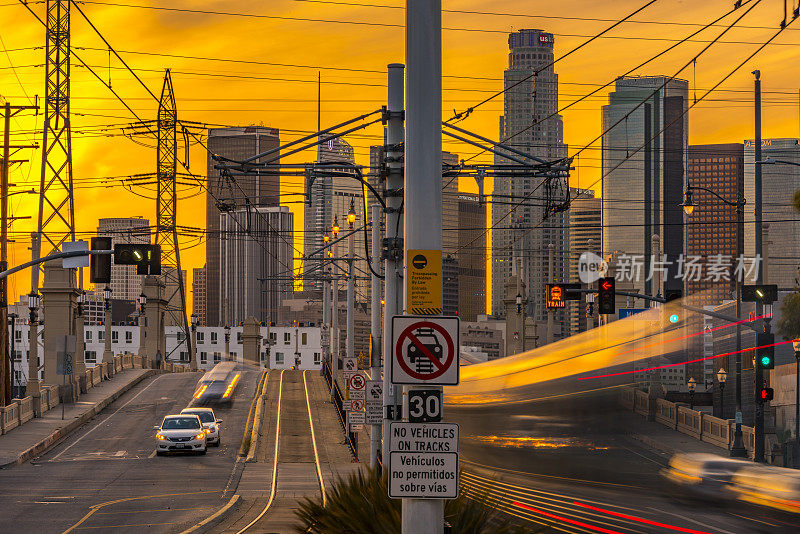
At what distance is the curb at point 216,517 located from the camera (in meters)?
25.1

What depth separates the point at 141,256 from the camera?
33875 millimetres

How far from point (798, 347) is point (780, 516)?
88.4 feet

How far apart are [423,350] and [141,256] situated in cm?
2592

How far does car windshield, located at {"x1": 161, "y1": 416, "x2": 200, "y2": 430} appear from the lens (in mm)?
44188

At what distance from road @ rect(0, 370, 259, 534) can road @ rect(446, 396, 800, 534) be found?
8.02m

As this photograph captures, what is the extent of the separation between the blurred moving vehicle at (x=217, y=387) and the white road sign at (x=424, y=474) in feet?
177

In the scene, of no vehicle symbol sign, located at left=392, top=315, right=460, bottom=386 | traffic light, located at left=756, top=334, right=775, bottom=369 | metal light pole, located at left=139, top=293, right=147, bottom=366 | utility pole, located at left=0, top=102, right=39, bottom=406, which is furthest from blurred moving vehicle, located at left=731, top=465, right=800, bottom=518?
metal light pole, located at left=139, top=293, right=147, bottom=366

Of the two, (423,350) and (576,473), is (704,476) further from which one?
(423,350)

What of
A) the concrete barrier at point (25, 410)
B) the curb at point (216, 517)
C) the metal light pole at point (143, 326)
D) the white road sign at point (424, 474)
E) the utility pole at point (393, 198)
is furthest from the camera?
the metal light pole at point (143, 326)

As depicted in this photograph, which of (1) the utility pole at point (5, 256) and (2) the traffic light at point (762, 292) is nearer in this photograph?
(2) the traffic light at point (762, 292)

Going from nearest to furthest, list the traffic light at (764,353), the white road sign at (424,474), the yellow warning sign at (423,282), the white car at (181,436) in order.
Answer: the white road sign at (424,474) < the yellow warning sign at (423,282) < the traffic light at (764,353) < the white car at (181,436)

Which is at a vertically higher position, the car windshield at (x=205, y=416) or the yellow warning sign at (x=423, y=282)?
the yellow warning sign at (x=423, y=282)

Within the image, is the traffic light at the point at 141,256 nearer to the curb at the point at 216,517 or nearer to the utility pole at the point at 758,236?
the curb at the point at 216,517

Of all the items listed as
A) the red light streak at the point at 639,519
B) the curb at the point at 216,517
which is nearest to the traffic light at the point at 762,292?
the red light streak at the point at 639,519
